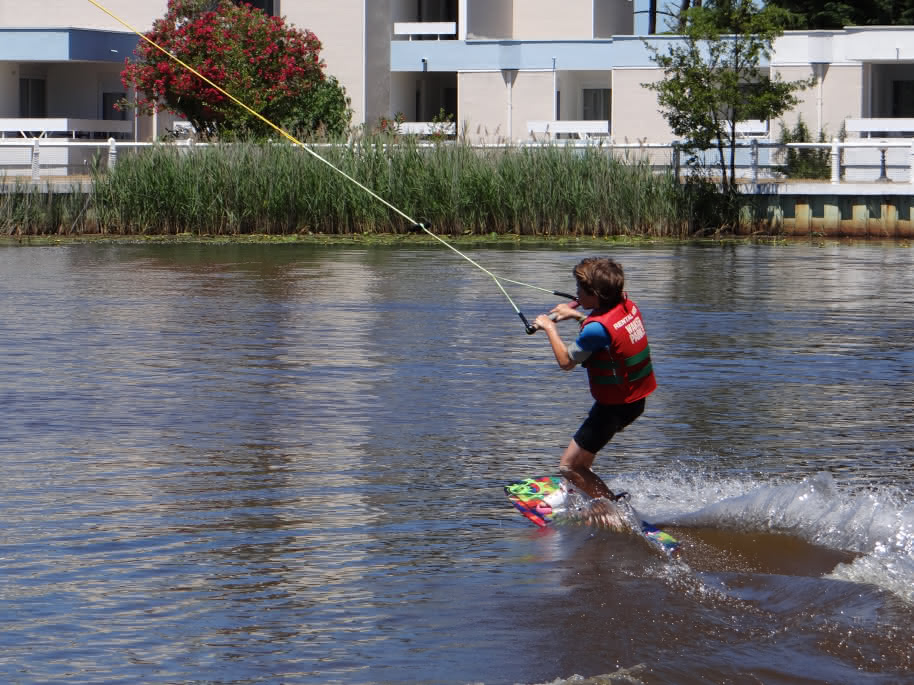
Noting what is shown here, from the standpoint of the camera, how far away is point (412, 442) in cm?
1030

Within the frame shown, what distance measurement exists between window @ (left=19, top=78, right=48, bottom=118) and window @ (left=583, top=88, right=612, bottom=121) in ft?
52.3

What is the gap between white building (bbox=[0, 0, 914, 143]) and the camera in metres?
41.7

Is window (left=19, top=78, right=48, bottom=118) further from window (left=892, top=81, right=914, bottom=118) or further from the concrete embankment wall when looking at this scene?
the concrete embankment wall

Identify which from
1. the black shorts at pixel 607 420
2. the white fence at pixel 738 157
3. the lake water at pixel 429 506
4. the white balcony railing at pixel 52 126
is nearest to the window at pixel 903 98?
the white fence at pixel 738 157

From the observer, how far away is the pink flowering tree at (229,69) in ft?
125

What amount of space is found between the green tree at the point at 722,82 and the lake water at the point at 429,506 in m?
13.8

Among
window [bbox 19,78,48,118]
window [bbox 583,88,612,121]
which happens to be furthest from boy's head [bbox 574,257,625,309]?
window [bbox 19,78,48,118]

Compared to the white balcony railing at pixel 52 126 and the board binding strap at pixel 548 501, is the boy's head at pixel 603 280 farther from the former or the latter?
the white balcony railing at pixel 52 126

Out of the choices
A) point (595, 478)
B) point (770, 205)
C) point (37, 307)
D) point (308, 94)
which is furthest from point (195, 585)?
point (308, 94)

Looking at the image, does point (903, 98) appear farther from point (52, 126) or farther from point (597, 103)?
point (52, 126)

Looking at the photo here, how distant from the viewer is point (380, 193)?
3094 cm

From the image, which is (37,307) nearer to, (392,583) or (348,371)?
(348,371)

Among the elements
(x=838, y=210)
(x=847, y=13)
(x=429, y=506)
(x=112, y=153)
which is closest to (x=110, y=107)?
(x=112, y=153)

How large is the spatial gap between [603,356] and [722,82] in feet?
76.7
